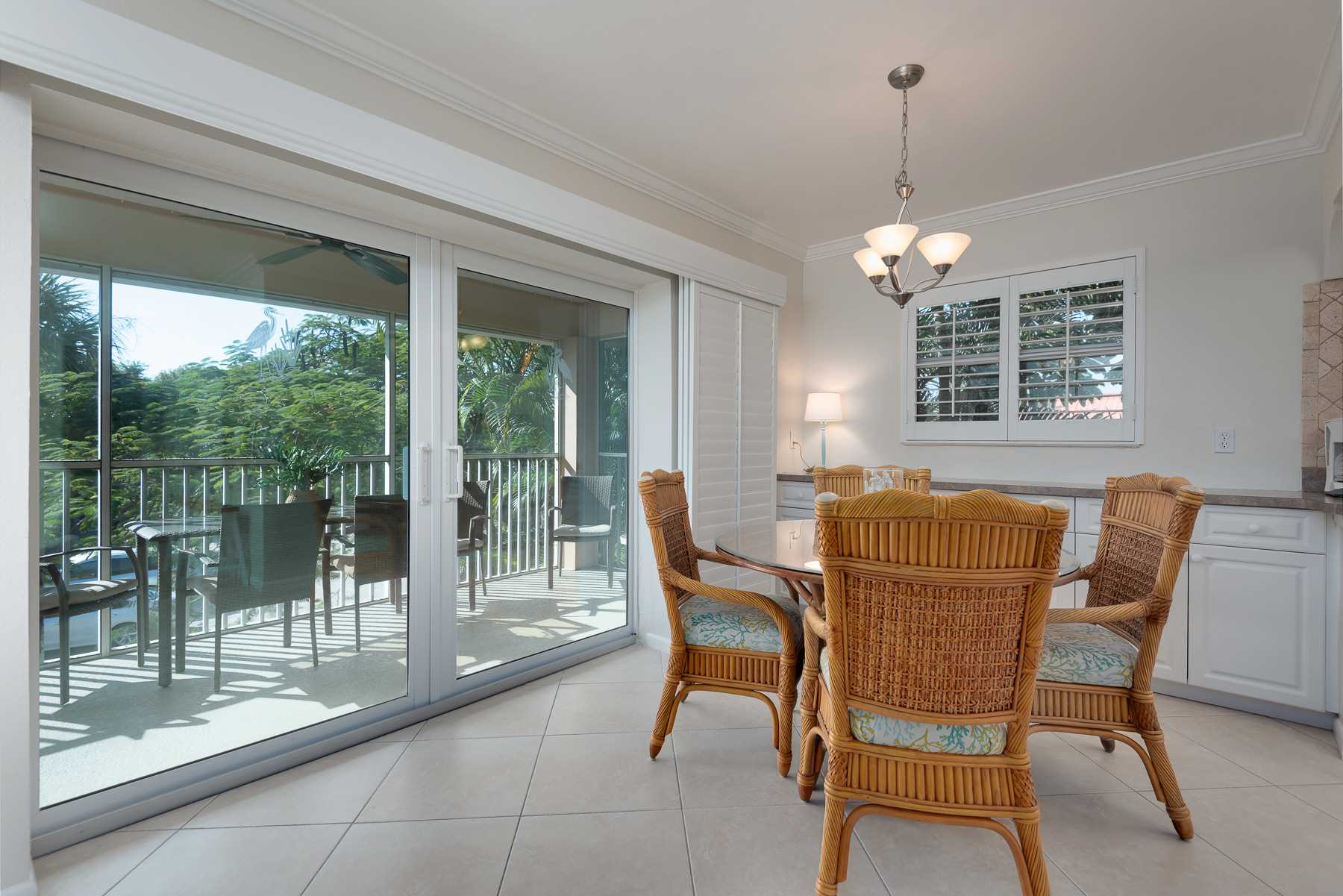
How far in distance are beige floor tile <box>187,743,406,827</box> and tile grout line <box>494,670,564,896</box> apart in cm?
51

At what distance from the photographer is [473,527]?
280 centimetres

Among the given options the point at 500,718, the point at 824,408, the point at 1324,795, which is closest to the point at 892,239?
the point at 824,408

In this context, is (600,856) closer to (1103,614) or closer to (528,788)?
(528,788)

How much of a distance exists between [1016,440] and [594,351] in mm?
2497

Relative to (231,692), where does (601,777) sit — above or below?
below

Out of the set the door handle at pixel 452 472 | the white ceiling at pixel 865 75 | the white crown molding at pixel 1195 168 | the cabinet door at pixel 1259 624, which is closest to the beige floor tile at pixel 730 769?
the door handle at pixel 452 472

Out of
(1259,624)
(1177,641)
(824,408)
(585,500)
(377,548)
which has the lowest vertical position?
(1177,641)

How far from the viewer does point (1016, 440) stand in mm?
3541

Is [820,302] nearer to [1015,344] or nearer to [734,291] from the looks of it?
[734,291]

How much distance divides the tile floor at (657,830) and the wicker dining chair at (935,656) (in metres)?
0.39

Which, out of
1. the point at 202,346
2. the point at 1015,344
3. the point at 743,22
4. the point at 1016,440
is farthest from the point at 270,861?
the point at 1015,344

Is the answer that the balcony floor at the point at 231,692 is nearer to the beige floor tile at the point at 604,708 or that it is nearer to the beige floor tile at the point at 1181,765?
the beige floor tile at the point at 604,708

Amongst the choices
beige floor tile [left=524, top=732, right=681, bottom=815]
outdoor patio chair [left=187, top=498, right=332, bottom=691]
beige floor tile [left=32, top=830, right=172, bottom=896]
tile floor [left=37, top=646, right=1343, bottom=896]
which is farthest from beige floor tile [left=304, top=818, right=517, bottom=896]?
outdoor patio chair [left=187, top=498, right=332, bottom=691]

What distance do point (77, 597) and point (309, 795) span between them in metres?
0.92
